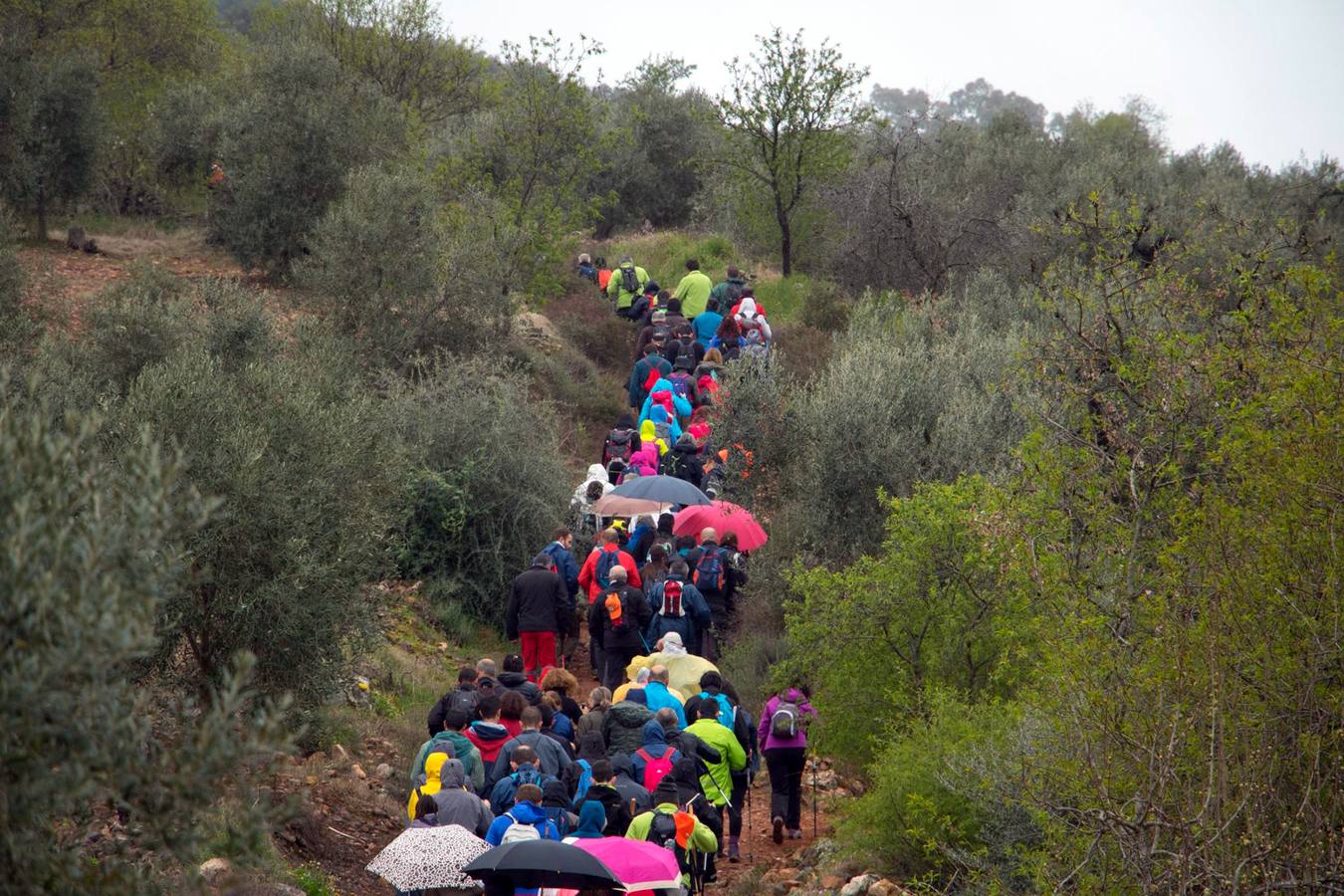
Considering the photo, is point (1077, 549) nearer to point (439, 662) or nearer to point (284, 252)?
point (439, 662)

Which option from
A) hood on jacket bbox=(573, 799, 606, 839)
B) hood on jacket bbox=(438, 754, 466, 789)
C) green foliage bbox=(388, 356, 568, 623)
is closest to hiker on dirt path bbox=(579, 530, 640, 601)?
green foliage bbox=(388, 356, 568, 623)

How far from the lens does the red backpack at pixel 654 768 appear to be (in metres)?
10.9

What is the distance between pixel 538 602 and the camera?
50.4 feet

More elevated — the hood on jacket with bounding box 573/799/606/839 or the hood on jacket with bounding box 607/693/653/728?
the hood on jacket with bounding box 607/693/653/728

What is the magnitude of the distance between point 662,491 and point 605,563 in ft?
6.44

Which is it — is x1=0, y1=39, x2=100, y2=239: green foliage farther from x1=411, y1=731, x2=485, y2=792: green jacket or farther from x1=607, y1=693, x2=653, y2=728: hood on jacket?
x1=607, y1=693, x2=653, y2=728: hood on jacket

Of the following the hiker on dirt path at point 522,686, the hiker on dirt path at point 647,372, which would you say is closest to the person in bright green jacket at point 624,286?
the hiker on dirt path at point 647,372

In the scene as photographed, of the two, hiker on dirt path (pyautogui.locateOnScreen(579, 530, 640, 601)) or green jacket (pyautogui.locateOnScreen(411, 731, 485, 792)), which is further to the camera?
hiker on dirt path (pyautogui.locateOnScreen(579, 530, 640, 601))

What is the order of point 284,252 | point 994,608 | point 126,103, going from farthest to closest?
point 126,103 < point 284,252 < point 994,608

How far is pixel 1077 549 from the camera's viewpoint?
37.1 ft

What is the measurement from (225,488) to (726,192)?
27521 mm

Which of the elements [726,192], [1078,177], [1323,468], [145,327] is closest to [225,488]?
[145,327]

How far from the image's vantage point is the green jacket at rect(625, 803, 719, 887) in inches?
393

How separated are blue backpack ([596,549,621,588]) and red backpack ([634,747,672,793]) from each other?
474 cm
